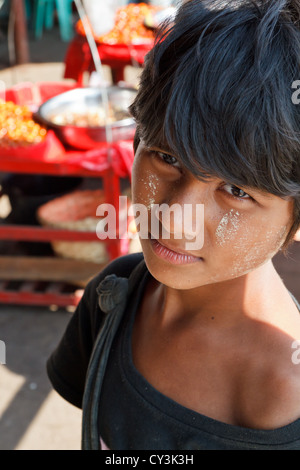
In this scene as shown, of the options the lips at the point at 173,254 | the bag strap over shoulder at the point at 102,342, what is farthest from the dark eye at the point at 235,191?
the bag strap over shoulder at the point at 102,342

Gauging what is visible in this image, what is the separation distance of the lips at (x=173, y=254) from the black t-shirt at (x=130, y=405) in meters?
0.27

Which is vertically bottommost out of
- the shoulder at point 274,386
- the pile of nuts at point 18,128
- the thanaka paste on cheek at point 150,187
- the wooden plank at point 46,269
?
the wooden plank at point 46,269

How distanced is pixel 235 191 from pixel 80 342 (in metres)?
0.61

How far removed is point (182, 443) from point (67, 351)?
1.42 feet

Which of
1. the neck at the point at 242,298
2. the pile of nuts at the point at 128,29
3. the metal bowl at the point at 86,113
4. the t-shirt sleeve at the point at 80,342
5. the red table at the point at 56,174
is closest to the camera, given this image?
the neck at the point at 242,298

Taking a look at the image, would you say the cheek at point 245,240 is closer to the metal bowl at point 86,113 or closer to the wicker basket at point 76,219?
the metal bowl at point 86,113

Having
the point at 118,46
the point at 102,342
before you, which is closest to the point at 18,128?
the point at 118,46

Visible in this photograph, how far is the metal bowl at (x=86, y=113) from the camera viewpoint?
2820mm

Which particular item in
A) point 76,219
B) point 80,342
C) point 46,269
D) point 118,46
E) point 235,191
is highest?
point 235,191

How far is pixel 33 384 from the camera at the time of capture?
2.61 m

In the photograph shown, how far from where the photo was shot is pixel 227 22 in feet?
2.26

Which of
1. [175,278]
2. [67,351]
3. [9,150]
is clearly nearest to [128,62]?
[9,150]

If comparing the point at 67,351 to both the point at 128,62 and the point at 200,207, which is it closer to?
the point at 200,207

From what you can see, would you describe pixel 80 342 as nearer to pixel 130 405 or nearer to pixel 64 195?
pixel 130 405
